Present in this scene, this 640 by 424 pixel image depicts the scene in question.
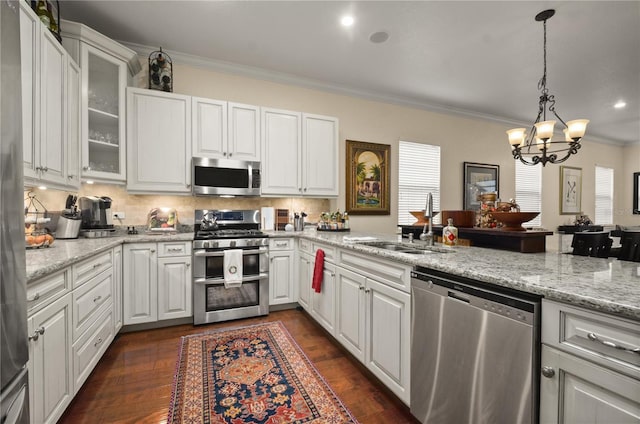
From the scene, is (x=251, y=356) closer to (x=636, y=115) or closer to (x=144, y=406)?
(x=144, y=406)

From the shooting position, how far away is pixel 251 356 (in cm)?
229

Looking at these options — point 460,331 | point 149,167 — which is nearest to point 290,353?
point 460,331

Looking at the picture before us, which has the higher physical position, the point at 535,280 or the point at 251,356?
the point at 535,280

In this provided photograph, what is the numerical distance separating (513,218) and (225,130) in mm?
2869

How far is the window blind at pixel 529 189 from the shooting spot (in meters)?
5.69

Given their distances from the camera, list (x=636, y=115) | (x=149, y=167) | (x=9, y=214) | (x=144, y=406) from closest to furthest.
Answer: (x=9, y=214), (x=144, y=406), (x=149, y=167), (x=636, y=115)

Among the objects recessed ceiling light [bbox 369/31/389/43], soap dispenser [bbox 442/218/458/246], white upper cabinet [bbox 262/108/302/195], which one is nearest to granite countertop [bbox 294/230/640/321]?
soap dispenser [bbox 442/218/458/246]

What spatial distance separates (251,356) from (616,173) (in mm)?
9243

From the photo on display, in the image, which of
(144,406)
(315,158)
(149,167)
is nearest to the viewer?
(144,406)

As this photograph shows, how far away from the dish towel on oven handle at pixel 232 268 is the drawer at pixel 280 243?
1.29 ft

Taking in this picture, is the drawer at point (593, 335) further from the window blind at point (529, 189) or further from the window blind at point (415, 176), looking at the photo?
the window blind at point (529, 189)

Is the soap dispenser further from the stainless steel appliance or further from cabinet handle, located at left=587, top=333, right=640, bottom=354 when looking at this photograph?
the stainless steel appliance

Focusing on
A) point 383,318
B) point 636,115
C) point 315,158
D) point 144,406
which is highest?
point 636,115

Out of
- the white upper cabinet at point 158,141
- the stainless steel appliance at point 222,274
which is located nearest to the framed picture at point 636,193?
the stainless steel appliance at point 222,274
